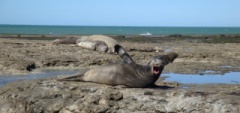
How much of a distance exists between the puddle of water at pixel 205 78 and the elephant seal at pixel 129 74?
118 inches

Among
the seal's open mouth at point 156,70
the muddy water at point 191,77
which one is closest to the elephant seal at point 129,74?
the seal's open mouth at point 156,70

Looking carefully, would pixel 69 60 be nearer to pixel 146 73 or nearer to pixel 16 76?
pixel 16 76

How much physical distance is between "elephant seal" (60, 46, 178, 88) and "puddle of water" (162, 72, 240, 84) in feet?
9.87

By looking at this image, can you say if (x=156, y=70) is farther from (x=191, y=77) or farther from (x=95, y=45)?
(x=95, y=45)

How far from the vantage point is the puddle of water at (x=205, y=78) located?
39.2 ft

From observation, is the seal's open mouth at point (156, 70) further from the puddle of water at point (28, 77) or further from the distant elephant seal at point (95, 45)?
the distant elephant seal at point (95, 45)

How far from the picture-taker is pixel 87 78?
9.25 metres

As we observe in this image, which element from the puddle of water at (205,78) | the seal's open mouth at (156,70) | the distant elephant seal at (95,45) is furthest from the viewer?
the distant elephant seal at (95,45)

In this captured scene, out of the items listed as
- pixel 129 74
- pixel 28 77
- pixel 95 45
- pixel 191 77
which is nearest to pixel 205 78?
pixel 191 77

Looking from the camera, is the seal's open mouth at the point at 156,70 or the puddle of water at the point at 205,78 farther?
the puddle of water at the point at 205,78

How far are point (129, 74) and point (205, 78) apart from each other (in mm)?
4515

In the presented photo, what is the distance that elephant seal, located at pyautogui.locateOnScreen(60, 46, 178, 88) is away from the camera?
8.77 meters

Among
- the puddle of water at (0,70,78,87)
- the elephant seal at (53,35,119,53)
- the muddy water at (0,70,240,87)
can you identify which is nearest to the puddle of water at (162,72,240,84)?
the muddy water at (0,70,240,87)

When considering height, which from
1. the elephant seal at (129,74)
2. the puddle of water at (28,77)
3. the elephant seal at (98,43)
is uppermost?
the elephant seal at (129,74)
